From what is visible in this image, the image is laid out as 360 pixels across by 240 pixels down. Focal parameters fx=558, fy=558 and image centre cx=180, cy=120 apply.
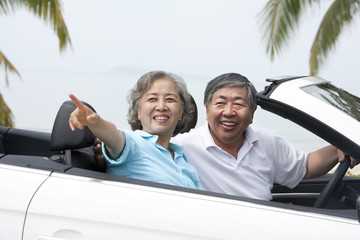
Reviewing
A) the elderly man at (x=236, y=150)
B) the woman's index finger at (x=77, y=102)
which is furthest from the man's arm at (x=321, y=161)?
the woman's index finger at (x=77, y=102)

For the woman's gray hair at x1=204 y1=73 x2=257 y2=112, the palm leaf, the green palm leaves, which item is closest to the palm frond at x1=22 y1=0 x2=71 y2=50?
the palm leaf

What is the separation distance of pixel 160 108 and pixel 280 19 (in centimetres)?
772

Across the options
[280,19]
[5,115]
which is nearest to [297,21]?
[280,19]

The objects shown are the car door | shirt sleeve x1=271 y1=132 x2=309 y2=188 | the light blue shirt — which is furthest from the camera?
shirt sleeve x1=271 y1=132 x2=309 y2=188

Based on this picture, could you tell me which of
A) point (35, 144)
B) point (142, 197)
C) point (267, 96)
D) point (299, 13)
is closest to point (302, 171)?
point (267, 96)

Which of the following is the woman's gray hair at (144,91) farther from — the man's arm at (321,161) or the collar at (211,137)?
the man's arm at (321,161)

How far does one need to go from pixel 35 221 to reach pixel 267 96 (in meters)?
0.97

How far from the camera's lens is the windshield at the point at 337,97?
210 centimetres

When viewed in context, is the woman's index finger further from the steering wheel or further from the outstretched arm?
the steering wheel

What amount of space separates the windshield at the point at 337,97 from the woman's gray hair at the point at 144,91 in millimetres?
672

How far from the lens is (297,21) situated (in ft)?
32.7

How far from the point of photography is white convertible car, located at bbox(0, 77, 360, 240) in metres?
1.91

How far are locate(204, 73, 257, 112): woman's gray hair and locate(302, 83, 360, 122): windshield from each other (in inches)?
17.6

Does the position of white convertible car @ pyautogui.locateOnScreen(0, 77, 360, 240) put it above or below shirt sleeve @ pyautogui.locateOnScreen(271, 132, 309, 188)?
above
